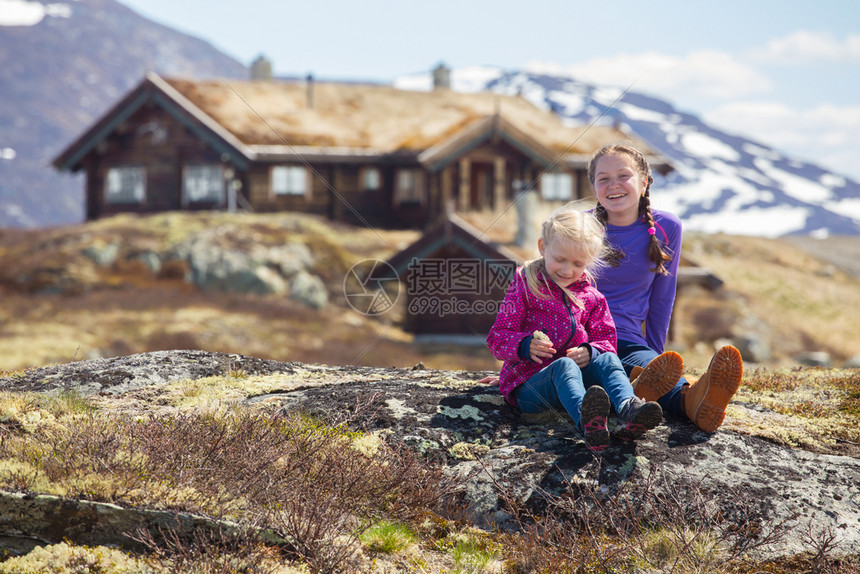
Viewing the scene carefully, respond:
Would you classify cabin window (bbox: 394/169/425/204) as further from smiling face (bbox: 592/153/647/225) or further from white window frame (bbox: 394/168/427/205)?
smiling face (bbox: 592/153/647/225)

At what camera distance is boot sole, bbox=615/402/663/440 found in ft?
12.8

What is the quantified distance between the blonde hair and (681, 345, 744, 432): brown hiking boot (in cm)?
86

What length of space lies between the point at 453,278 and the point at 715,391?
65.7 feet

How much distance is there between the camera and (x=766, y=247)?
46031 millimetres

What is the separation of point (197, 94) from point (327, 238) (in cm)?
1012

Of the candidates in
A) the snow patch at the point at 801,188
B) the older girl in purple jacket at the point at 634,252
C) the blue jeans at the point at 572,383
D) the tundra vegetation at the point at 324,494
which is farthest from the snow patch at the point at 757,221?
the tundra vegetation at the point at 324,494

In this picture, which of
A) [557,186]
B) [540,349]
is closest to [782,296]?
[557,186]

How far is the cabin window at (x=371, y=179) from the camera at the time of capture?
32.2 metres

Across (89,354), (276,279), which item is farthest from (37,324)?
(276,279)

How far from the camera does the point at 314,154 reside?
30.1 metres

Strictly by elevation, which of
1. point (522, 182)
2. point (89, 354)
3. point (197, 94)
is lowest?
point (89, 354)

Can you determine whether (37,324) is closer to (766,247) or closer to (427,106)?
(427,106)

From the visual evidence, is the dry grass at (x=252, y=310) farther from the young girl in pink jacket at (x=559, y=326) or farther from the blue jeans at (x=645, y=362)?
the young girl in pink jacket at (x=559, y=326)

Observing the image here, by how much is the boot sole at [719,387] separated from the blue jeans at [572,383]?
466mm
